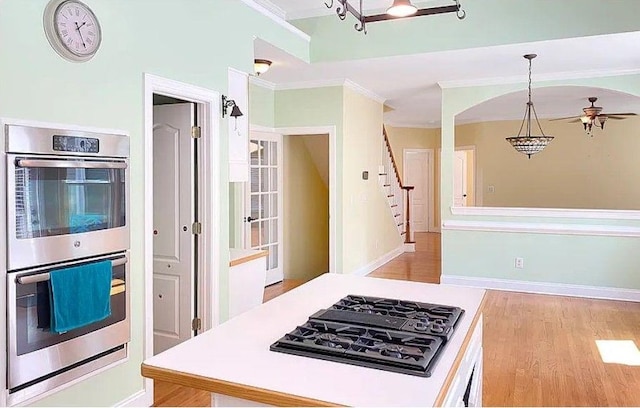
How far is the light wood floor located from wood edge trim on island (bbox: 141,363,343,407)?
1872 mm

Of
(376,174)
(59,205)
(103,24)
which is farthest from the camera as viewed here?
(376,174)

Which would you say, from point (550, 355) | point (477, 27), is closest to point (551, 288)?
point (550, 355)

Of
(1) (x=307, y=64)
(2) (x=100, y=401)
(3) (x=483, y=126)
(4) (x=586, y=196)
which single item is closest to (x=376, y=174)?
(1) (x=307, y=64)

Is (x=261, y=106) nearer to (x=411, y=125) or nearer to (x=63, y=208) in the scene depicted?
(x=63, y=208)

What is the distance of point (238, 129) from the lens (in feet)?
12.9

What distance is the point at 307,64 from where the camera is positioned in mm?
5199

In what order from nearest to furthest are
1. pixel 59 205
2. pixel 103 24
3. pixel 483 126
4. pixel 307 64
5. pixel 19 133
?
1. pixel 19 133
2. pixel 59 205
3. pixel 103 24
4. pixel 307 64
5. pixel 483 126

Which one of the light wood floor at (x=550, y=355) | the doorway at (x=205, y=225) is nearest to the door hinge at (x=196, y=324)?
the doorway at (x=205, y=225)

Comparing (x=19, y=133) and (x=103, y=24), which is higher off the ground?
(x=103, y=24)

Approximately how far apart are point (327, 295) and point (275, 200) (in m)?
4.34

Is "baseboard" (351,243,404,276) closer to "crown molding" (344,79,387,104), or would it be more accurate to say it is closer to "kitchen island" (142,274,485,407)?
"crown molding" (344,79,387,104)

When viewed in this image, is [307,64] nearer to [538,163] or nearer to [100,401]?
[100,401]

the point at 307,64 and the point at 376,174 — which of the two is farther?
the point at 376,174

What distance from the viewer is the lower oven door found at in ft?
7.14
